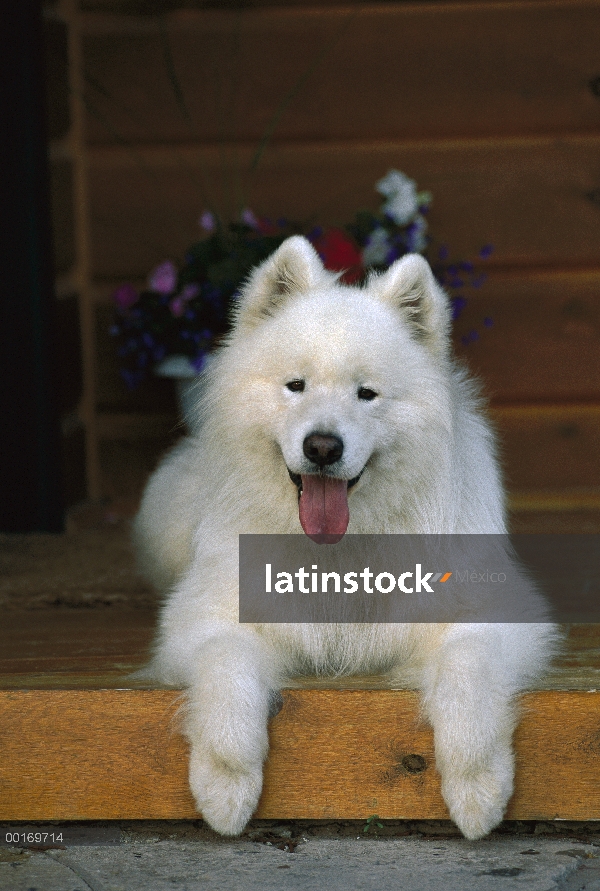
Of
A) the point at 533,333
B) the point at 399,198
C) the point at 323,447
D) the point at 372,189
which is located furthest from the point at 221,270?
the point at 323,447

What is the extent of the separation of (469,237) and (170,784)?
2.76 m

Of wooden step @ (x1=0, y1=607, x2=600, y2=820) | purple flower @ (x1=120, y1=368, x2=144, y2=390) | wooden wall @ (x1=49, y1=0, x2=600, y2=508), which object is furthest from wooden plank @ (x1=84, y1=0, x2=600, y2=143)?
wooden step @ (x1=0, y1=607, x2=600, y2=820)

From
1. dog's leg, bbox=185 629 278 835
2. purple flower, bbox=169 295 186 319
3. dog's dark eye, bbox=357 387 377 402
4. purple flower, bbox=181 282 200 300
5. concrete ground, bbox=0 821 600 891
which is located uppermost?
purple flower, bbox=181 282 200 300

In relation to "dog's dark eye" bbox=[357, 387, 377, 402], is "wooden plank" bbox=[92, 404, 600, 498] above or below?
below

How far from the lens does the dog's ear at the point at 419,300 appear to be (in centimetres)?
237

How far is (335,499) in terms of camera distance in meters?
2.21

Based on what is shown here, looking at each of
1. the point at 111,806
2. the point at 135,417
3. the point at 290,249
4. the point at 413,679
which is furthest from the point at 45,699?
A: the point at 135,417

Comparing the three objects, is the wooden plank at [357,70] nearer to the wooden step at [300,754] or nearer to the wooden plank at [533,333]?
the wooden plank at [533,333]

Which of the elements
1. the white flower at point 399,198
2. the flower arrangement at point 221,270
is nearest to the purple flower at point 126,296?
the flower arrangement at point 221,270

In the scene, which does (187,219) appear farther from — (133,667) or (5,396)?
(133,667)

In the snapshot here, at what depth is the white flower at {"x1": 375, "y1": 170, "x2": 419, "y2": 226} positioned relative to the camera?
13.2 ft

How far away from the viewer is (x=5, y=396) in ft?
13.0

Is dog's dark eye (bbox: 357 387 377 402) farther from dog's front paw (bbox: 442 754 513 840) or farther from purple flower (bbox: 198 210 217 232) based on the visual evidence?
purple flower (bbox: 198 210 217 232)

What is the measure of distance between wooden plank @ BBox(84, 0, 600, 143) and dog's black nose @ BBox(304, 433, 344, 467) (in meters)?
2.53
